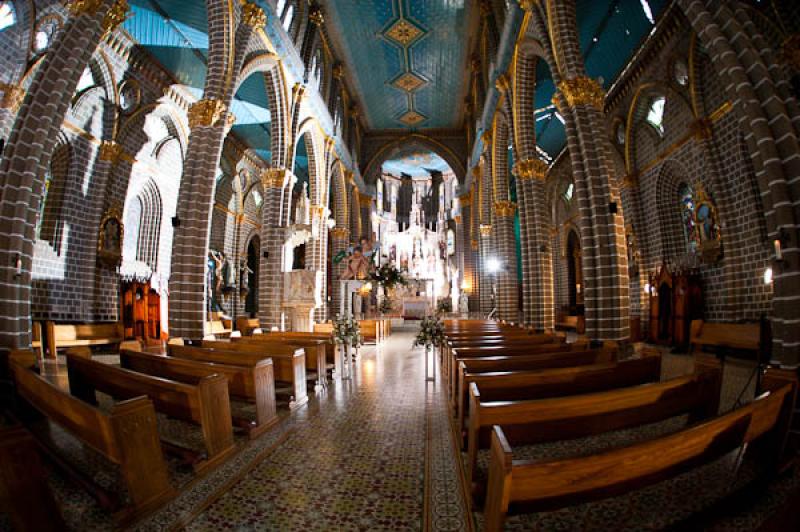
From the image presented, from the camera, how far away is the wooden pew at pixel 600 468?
136cm

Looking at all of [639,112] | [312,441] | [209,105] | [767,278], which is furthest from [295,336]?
[639,112]

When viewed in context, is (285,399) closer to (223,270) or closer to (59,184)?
(59,184)

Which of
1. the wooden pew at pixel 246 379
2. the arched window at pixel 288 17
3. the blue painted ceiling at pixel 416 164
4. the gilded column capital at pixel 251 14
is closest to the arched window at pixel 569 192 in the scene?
the blue painted ceiling at pixel 416 164

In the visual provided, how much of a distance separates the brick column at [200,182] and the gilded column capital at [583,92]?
765cm

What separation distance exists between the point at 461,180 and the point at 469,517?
22561mm

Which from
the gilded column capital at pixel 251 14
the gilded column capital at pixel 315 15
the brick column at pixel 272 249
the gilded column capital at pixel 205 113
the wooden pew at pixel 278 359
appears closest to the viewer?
the wooden pew at pixel 278 359

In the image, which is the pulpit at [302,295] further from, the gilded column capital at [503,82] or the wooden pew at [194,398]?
the gilded column capital at [503,82]

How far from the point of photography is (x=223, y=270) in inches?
669

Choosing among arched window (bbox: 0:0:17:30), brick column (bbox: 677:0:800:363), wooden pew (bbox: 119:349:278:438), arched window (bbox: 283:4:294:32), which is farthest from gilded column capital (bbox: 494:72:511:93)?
arched window (bbox: 0:0:17:30)

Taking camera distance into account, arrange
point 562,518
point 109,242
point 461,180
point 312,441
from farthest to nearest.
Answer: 1. point 461,180
2. point 109,242
3. point 312,441
4. point 562,518

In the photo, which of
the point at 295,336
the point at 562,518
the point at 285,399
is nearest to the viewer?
the point at 562,518

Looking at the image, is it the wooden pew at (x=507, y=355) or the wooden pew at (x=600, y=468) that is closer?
the wooden pew at (x=600, y=468)

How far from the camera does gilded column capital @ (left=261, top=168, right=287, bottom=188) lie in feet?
35.6

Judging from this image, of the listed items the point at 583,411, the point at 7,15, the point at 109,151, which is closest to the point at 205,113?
the point at 109,151
